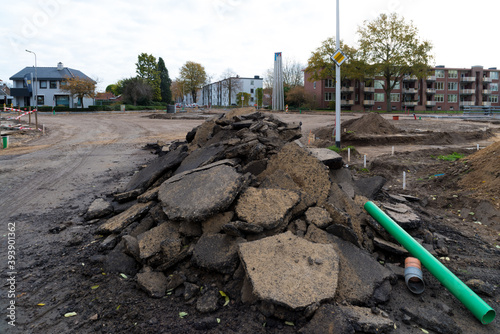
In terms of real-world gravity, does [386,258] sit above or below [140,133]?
below

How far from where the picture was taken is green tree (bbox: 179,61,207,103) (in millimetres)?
79750

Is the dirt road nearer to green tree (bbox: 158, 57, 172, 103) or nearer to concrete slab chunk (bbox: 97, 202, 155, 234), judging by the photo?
concrete slab chunk (bbox: 97, 202, 155, 234)

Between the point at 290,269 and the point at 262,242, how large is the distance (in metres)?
0.54

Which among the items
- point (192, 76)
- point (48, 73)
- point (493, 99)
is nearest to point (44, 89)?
point (48, 73)

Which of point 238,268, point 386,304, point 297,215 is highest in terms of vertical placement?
point 297,215

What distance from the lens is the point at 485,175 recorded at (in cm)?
798

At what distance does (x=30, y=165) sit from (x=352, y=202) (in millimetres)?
12105

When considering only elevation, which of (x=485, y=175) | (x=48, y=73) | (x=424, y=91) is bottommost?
(x=485, y=175)

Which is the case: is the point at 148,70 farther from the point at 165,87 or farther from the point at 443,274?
the point at 443,274

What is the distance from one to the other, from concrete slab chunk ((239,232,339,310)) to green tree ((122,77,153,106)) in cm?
6000

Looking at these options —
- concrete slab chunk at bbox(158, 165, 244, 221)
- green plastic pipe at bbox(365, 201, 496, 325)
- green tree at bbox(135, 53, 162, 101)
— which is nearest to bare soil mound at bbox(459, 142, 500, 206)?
green plastic pipe at bbox(365, 201, 496, 325)

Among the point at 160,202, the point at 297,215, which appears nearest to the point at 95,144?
the point at 160,202

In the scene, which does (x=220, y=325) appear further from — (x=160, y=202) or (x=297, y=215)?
(x=160, y=202)

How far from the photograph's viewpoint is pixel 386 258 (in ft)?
15.6
